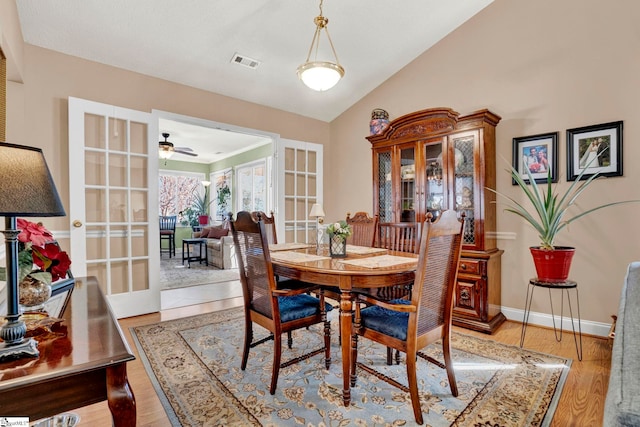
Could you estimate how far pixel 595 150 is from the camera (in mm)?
2736

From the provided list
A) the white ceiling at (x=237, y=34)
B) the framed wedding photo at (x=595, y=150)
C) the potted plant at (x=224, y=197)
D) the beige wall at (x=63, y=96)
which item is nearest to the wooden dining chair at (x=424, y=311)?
the framed wedding photo at (x=595, y=150)

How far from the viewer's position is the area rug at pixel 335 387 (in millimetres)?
1660

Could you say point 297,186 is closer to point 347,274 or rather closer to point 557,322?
point 347,274

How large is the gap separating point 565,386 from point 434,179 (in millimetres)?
1999

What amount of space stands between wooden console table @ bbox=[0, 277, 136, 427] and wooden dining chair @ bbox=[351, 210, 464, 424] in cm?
118

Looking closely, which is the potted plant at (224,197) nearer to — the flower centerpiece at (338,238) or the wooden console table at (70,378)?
the flower centerpiece at (338,238)

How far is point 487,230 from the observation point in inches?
121

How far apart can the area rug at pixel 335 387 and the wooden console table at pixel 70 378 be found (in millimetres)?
966

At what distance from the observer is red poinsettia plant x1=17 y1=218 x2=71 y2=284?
997 millimetres

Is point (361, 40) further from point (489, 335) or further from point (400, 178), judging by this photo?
point (489, 335)

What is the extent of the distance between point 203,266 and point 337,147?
362 centimetres

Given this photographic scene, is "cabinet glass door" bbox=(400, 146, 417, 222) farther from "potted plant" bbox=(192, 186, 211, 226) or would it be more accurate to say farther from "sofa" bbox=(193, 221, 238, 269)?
"potted plant" bbox=(192, 186, 211, 226)

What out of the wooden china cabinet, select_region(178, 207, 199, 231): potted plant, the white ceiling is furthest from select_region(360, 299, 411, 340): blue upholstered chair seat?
select_region(178, 207, 199, 231): potted plant

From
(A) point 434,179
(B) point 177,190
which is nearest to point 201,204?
(B) point 177,190
